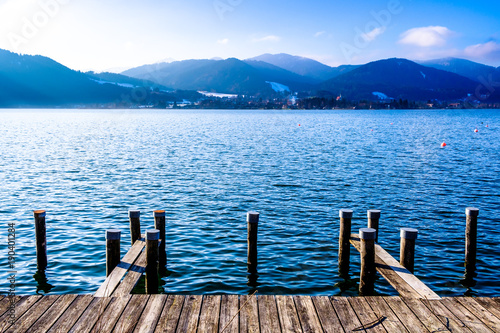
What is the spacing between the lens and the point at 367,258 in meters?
11.5

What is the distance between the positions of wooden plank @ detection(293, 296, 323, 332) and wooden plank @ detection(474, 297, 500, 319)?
3536 mm

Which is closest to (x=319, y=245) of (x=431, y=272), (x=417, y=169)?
(x=431, y=272)

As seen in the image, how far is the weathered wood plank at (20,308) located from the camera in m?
7.86

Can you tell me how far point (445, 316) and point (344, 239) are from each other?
19.0ft

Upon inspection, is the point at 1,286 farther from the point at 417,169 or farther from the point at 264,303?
the point at 417,169

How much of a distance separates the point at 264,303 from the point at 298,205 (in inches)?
601

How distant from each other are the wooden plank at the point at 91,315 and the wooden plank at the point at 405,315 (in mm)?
5720

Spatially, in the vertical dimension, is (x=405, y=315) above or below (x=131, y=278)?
above

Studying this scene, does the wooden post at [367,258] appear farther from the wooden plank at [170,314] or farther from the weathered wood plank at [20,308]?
the weathered wood plank at [20,308]

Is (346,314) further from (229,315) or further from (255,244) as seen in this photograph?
(255,244)

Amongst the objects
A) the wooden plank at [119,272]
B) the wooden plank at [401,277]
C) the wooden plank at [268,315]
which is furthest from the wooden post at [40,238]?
the wooden plank at [401,277]

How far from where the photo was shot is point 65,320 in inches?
318

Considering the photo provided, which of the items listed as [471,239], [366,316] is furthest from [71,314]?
[471,239]

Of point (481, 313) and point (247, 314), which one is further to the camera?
point (481, 313)
